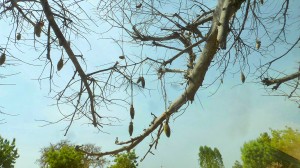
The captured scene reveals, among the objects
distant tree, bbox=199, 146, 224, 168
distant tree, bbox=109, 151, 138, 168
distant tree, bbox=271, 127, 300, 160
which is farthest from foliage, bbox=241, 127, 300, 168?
distant tree, bbox=109, 151, 138, 168

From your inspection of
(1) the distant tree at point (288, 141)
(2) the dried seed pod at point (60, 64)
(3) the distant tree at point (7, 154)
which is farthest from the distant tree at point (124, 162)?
(1) the distant tree at point (288, 141)

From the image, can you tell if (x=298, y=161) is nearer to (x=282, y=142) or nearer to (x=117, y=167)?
(x=282, y=142)

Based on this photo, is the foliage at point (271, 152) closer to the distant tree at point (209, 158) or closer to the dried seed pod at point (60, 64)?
the distant tree at point (209, 158)

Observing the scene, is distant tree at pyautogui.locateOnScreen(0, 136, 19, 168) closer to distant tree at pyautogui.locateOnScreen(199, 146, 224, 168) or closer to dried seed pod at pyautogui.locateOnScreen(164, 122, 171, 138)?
dried seed pod at pyautogui.locateOnScreen(164, 122, 171, 138)

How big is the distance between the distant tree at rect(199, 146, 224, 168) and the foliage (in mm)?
9378

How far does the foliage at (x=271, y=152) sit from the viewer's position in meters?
31.6

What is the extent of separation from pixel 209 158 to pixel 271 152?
43.6 feet

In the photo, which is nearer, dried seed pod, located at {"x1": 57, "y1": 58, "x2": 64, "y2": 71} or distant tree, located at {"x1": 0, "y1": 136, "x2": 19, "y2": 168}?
dried seed pod, located at {"x1": 57, "y1": 58, "x2": 64, "y2": 71}

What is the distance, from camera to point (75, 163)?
11.8 m

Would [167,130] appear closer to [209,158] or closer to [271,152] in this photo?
[271,152]

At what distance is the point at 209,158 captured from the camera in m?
43.5

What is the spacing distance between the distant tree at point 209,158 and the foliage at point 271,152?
369 inches

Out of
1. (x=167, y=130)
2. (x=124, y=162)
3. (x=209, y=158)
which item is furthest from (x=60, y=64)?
(x=209, y=158)

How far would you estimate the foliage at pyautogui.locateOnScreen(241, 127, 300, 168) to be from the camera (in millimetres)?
31641
